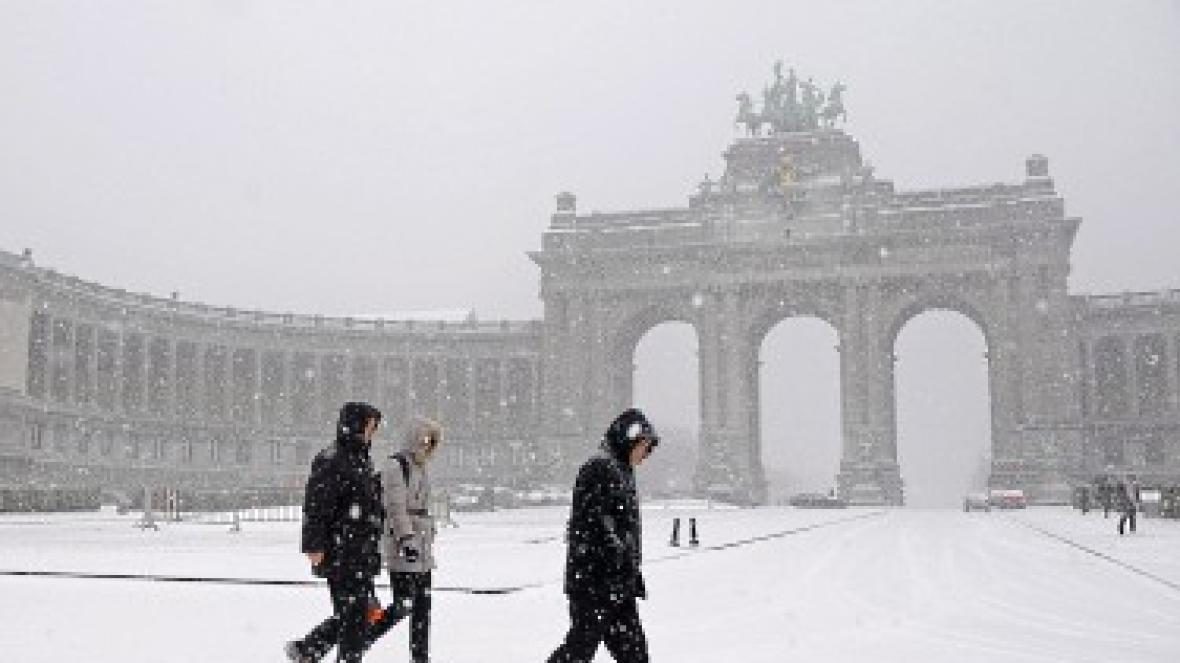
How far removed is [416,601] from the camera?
990 centimetres

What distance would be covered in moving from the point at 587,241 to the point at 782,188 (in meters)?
16.0

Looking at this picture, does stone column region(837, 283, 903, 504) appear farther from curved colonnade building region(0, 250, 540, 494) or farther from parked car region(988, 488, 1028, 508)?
curved colonnade building region(0, 250, 540, 494)

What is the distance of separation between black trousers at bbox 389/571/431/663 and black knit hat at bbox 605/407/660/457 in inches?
101

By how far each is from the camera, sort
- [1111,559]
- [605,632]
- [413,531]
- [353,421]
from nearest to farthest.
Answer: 1. [605,632]
2. [353,421]
3. [413,531]
4. [1111,559]

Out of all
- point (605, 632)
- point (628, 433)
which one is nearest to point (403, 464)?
point (628, 433)

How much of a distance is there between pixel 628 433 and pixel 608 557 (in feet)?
2.73

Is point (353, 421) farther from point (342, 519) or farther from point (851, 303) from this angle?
point (851, 303)

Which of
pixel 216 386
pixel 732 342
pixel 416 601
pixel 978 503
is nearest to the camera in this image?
pixel 416 601

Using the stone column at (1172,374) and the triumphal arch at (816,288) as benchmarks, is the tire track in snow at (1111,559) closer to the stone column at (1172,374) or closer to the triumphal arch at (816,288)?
the triumphal arch at (816,288)

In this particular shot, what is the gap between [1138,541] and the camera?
1191 inches

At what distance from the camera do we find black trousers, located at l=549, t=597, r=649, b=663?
25.4 feet

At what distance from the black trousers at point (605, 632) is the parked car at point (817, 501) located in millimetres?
68229

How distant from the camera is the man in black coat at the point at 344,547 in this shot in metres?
9.10

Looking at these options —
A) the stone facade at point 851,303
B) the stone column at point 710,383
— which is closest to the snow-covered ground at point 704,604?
the stone facade at point 851,303
